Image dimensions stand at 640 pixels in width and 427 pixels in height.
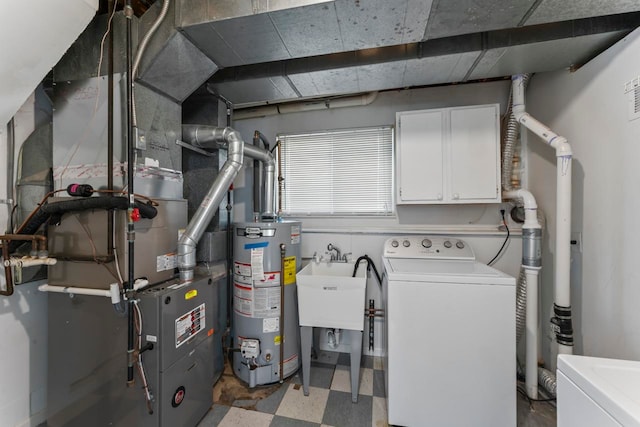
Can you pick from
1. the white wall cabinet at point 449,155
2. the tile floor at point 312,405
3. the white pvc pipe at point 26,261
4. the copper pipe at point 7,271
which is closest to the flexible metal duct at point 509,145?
the white wall cabinet at point 449,155

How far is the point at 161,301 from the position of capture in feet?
4.08

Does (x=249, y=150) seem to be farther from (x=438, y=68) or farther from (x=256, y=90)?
(x=438, y=68)

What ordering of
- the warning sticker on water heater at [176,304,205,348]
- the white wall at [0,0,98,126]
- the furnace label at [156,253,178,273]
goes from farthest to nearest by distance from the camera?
the furnace label at [156,253,178,273]
the warning sticker on water heater at [176,304,205,348]
the white wall at [0,0,98,126]

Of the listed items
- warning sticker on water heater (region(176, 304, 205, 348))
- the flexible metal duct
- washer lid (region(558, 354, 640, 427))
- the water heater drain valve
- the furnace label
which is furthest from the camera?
the flexible metal duct

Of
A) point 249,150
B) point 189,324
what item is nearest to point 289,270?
point 189,324

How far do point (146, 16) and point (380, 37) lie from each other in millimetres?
1352

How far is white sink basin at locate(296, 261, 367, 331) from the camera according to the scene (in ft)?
5.47

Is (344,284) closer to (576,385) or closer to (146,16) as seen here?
(576,385)

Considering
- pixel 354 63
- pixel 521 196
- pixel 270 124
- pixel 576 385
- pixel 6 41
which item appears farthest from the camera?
pixel 270 124

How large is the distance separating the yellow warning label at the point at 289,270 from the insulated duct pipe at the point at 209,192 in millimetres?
640

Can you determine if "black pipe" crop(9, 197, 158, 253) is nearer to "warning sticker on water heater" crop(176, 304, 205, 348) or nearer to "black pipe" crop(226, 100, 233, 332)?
"warning sticker on water heater" crop(176, 304, 205, 348)

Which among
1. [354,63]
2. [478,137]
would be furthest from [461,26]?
[478,137]

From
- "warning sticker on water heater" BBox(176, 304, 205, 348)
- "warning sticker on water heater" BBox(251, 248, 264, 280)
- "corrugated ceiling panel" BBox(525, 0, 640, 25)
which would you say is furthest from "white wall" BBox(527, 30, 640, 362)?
"warning sticker on water heater" BBox(176, 304, 205, 348)

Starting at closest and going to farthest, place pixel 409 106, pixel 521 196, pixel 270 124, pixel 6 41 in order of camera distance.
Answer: pixel 6 41, pixel 521 196, pixel 409 106, pixel 270 124
